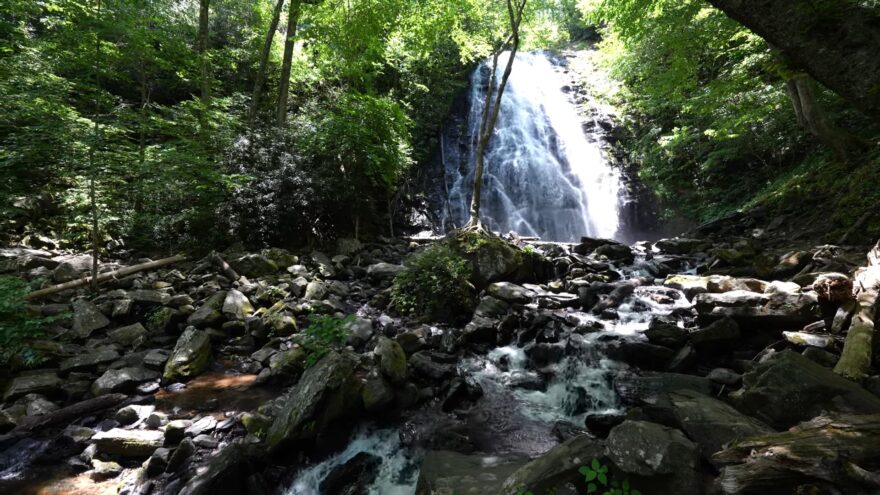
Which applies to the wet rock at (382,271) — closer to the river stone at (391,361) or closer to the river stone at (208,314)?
the river stone at (208,314)

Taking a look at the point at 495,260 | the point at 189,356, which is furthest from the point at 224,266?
the point at 495,260

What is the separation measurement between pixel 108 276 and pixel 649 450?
829cm

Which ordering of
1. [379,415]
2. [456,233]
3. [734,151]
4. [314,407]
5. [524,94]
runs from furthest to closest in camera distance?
[524,94] → [734,151] → [456,233] → [379,415] → [314,407]

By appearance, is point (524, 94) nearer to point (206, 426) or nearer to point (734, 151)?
point (734, 151)

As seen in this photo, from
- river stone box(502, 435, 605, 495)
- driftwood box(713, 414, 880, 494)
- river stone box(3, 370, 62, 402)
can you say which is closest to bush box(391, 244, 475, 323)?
river stone box(502, 435, 605, 495)

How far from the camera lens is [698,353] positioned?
14.5 ft

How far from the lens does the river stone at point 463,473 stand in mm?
2549

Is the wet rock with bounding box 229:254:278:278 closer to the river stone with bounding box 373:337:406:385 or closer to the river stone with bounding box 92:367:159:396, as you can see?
the river stone with bounding box 92:367:159:396

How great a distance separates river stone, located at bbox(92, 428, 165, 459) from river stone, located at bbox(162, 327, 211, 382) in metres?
1.25

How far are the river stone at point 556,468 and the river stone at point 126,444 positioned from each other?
10.2 feet

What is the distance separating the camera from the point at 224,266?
743 cm

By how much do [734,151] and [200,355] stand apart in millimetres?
14983

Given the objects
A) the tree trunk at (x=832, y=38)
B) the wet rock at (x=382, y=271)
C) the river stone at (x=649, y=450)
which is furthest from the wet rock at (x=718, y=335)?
the wet rock at (x=382, y=271)

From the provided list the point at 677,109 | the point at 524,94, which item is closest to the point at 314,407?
the point at 677,109
